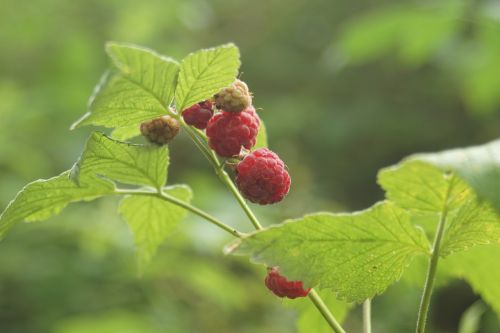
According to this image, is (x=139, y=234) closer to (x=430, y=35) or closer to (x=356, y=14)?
(x=430, y=35)

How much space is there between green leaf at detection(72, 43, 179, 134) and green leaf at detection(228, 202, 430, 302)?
32 cm

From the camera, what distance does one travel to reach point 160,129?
49.9 inches

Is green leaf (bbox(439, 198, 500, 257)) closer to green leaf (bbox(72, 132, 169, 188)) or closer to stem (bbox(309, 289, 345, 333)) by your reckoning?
stem (bbox(309, 289, 345, 333))

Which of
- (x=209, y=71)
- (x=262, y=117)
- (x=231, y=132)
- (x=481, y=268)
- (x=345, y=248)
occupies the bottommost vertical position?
(x=262, y=117)

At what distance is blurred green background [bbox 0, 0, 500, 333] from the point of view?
3869 mm

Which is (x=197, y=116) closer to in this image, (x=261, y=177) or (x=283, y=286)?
(x=261, y=177)

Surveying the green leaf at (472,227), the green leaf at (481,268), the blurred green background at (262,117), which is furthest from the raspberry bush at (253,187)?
the blurred green background at (262,117)

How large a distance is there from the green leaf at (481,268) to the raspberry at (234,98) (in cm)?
74

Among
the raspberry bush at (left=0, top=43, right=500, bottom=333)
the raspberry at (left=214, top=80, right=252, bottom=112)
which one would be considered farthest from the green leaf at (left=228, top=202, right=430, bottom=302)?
the raspberry at (left=214, top=80, right=252, bottom=112)

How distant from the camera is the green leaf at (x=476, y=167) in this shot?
2.75 feet

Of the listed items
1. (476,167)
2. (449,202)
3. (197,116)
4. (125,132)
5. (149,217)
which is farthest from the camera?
(149,217)

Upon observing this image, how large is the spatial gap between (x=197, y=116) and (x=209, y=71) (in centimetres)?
12

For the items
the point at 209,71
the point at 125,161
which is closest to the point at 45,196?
the point at 125,161

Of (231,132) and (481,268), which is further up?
(231,132)
